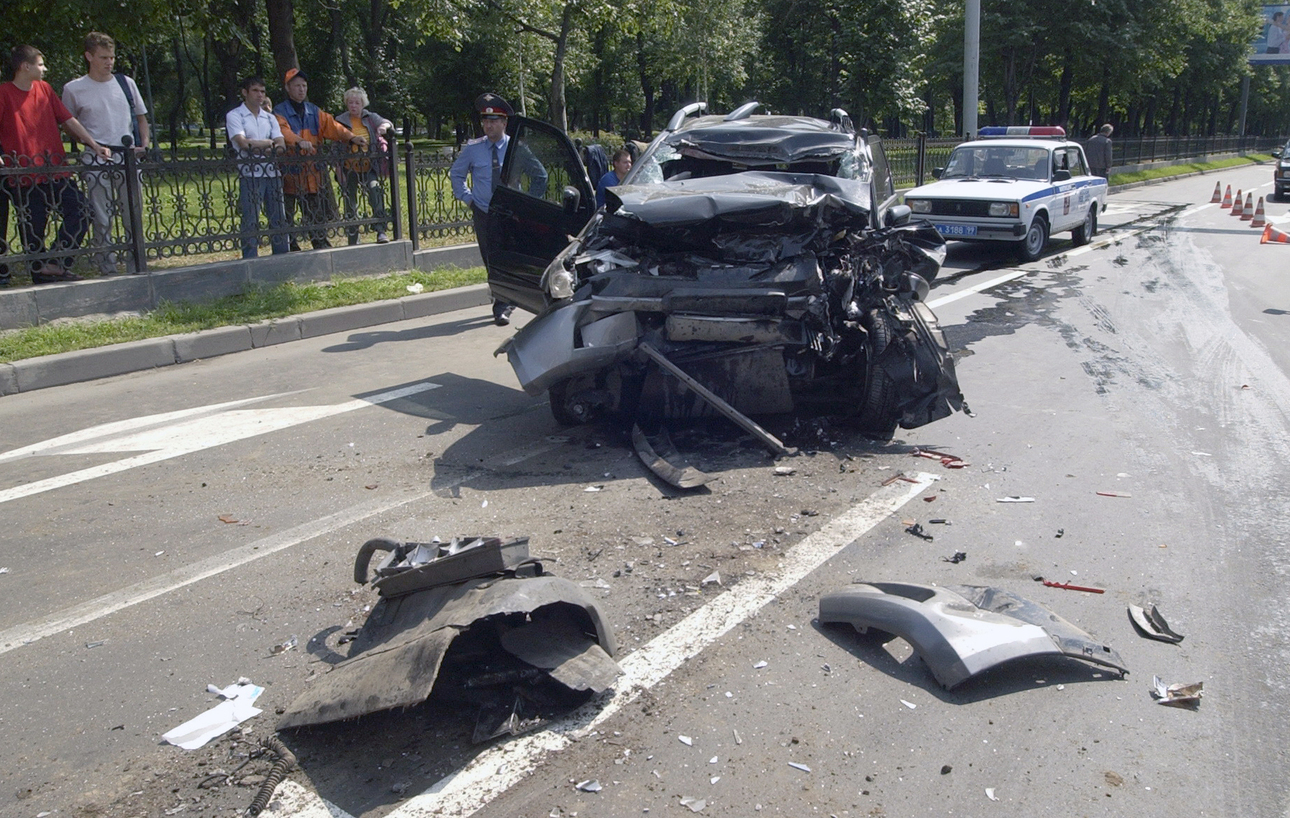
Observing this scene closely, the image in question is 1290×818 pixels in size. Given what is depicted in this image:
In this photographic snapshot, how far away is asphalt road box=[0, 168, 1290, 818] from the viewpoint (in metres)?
2.97

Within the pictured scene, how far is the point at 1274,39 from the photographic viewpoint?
5669 centimetres

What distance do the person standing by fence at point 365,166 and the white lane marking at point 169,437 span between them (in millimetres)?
5187

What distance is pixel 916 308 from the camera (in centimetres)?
632

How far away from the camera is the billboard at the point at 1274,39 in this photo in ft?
184

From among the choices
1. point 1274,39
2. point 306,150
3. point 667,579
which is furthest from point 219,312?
point 1274,39

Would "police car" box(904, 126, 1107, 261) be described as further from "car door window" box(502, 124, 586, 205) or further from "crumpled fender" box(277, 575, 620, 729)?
"crumpled fender" box(277, 575, 620, 729)

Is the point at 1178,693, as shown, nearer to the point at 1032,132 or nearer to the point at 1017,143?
the point at 1017,143

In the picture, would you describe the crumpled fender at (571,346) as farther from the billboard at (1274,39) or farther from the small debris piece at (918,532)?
the billboard at (1274,39)

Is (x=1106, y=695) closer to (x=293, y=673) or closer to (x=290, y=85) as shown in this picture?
(x=293, y=673)

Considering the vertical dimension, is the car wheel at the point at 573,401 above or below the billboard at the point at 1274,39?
below

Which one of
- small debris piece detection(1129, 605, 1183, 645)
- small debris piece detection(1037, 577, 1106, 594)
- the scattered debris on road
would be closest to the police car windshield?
small debris piece detection(1037, 577, 1106, 594)

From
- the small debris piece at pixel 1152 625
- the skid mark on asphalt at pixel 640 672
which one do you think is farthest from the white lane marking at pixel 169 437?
the small debris piece at pixel 1152 625

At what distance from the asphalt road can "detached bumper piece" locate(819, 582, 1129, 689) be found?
0.27 feet

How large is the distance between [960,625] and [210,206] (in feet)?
29.2
